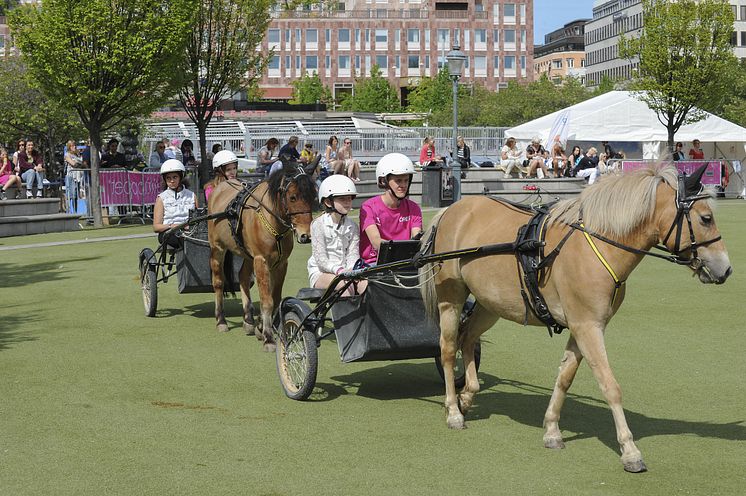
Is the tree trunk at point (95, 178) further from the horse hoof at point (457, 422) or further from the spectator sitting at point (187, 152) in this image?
the horse hoof at point (457, 422)

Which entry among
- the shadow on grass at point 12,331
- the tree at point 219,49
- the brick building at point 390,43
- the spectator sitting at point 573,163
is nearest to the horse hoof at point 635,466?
the shadow on grass at point 12,331

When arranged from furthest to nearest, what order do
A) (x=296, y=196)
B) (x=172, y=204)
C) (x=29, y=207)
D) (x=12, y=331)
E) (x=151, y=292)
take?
(x=29, y=207)
(x=172, y=204)
(x=151, y=292)
(x=12, y=331)
(x=296, y=196)

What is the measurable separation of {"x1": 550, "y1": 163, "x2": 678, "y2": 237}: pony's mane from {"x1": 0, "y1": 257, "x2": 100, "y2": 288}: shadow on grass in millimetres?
11960

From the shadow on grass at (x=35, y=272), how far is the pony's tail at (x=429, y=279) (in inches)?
399

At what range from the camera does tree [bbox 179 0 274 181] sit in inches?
1330

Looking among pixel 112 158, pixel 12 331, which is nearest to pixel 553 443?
pixel 12 331

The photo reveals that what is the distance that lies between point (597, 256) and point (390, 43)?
117 m

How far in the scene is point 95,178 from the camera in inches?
1077

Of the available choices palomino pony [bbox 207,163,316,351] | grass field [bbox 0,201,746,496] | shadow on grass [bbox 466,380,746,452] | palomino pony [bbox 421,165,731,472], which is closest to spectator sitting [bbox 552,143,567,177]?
grass field [bbox 0,201,746,496]

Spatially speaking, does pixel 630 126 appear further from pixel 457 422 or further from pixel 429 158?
pixel 457 422

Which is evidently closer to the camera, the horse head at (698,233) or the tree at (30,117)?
the horse head at (698,233)

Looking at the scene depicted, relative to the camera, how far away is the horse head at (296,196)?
1120 cm

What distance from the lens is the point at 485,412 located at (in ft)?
28.6

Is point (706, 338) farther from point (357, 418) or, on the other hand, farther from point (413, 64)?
point (413, 64)
